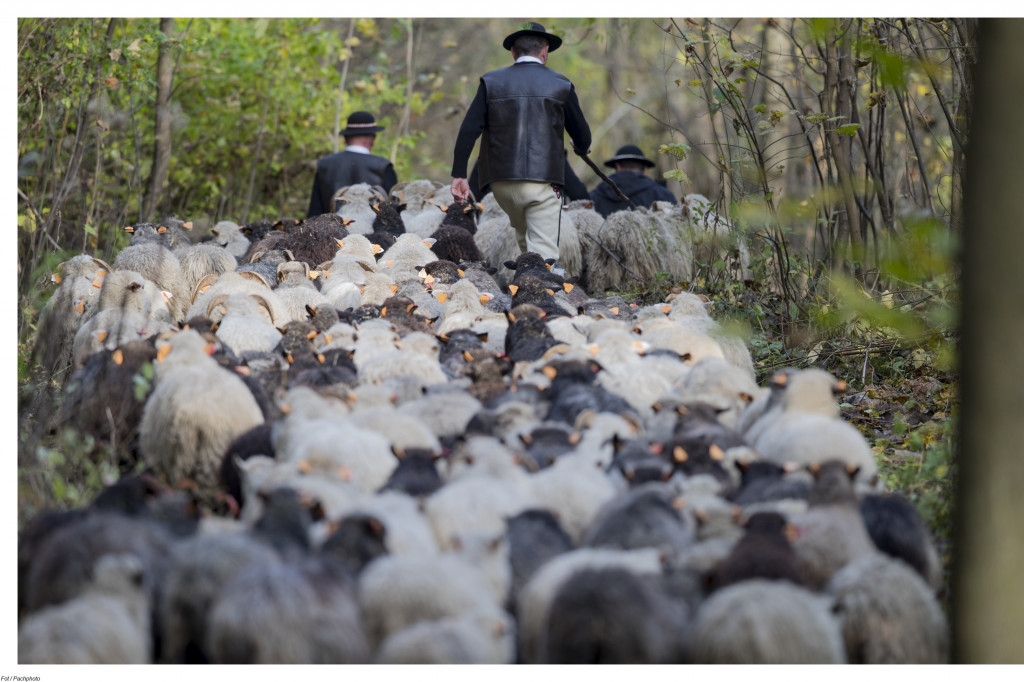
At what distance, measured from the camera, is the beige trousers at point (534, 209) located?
28.8 ft

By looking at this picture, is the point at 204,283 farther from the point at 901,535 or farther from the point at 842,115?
the point at 901,535

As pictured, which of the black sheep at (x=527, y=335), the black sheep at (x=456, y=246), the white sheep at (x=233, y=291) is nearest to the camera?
the black sheep at (x=527, y=335)

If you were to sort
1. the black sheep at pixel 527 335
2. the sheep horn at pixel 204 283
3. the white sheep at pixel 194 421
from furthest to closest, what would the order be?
1. the sheep horn at pixel 204 283
2. the black sheep at pixel 527 335
3. the white sheep at pixel 194 421

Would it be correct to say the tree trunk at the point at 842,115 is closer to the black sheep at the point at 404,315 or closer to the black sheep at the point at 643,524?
the black sheep at the point at 404,315

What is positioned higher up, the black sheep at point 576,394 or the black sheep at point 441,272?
the black sheep at point 441,272

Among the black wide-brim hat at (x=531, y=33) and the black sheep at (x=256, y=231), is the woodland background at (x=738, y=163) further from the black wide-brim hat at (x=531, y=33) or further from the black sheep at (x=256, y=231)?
the black sheep at (x=256, y=231)

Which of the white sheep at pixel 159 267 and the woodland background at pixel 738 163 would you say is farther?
the white sheep at pixel 159 267

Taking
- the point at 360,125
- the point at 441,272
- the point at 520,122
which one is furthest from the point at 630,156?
the point at 441,272

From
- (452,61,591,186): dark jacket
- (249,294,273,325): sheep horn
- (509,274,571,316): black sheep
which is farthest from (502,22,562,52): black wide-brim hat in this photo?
(249,294,273,325): sheep horn

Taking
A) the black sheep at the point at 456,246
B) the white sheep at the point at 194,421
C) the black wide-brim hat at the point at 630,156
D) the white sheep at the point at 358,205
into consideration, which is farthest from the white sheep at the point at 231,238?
the white sheep at the point at 194,421

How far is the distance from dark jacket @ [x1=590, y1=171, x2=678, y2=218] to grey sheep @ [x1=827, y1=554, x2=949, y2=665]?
373 inches

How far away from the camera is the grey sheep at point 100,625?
2.88 meters

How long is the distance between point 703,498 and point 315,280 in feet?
17.3

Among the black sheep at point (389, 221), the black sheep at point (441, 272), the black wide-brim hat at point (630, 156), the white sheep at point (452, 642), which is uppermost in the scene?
the black wide-brim hat at point (630, 156)
